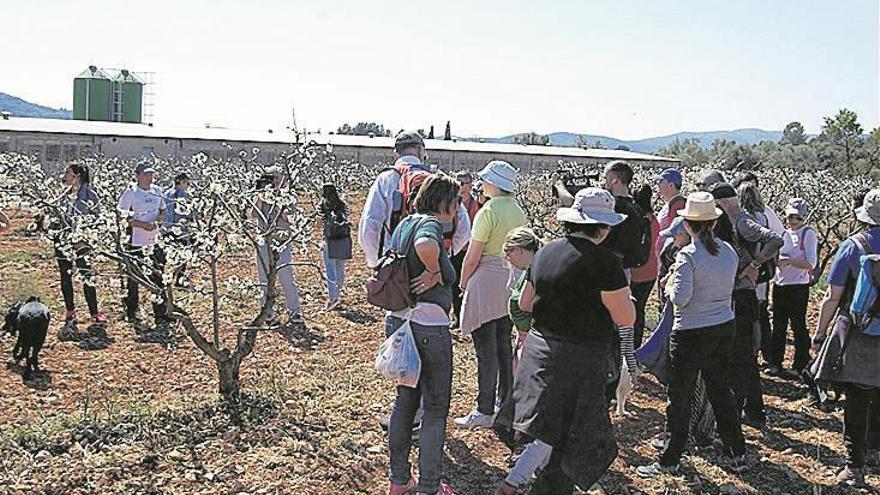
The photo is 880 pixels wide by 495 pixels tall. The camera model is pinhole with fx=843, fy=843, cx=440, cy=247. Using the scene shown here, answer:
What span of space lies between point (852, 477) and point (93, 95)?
5038 centimetres

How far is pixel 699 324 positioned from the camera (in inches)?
188

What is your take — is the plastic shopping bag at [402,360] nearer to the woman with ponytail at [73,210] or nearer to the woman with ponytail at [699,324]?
the woman with ponytail at [699,324]

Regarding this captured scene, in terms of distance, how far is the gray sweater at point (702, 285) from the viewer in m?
4.73

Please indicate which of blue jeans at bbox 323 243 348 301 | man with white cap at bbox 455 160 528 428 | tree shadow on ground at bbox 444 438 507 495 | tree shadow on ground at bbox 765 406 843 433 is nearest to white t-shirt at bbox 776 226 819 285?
tree shadow on ground at bbox 765 406 843 433

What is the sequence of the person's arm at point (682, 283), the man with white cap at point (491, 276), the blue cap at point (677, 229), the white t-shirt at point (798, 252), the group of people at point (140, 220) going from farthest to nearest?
the group of people at point (140, 220) < the white t-shirt at point (798, 252) < the blue cap at point (677, 229) < the man with white cap at point (491, 276) < the person's arm at point (682, 283)

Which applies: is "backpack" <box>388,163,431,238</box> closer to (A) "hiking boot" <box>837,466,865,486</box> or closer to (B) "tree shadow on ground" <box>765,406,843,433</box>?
(A) "hiking boot" <box>837,466,865,486</box>

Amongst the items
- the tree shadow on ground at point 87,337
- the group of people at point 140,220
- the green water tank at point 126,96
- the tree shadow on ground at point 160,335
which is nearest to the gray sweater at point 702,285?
the group of people at point 140,220

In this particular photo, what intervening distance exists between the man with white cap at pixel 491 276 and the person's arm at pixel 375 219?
592 mm

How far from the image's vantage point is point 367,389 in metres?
6.47

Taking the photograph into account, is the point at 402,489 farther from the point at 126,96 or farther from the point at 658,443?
the point at 126,96

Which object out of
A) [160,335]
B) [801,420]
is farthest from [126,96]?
[801,420]

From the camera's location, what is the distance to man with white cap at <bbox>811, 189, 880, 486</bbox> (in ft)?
15.7

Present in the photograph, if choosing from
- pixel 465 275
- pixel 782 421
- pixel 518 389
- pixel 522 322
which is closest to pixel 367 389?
pixel 465 275

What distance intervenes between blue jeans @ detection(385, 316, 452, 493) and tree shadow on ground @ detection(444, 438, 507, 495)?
1.59 feet
